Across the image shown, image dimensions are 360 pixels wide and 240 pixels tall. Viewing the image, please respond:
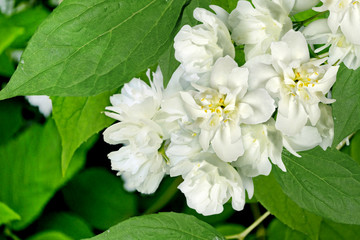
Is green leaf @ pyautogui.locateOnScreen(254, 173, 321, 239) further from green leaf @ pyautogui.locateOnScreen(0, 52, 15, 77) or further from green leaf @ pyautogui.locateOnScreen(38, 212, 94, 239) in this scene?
green leaf @ pyautogui.locateOnScreen(0, 52, 15, 77)

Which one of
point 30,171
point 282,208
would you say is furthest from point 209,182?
point 30,171

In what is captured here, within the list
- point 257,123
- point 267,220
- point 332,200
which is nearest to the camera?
point 257,123

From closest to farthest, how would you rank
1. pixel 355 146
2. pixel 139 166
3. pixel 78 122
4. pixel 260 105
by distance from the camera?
1. pixel 260 105
2. pixel 139 166
3. pixel 78 122
4. pixel 355 146

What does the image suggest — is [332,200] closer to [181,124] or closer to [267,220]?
[181,124]

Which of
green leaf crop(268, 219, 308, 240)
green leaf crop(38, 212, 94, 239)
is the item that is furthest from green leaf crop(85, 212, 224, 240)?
green leaf crop(38, 212, 94, 239)

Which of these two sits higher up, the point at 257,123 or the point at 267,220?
the point at 257,123

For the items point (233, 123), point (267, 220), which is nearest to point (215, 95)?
point (233, 123)

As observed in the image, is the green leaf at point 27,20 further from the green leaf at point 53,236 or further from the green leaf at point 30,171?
the green leaf at point 53,236

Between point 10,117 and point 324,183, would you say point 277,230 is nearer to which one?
point 324,183
